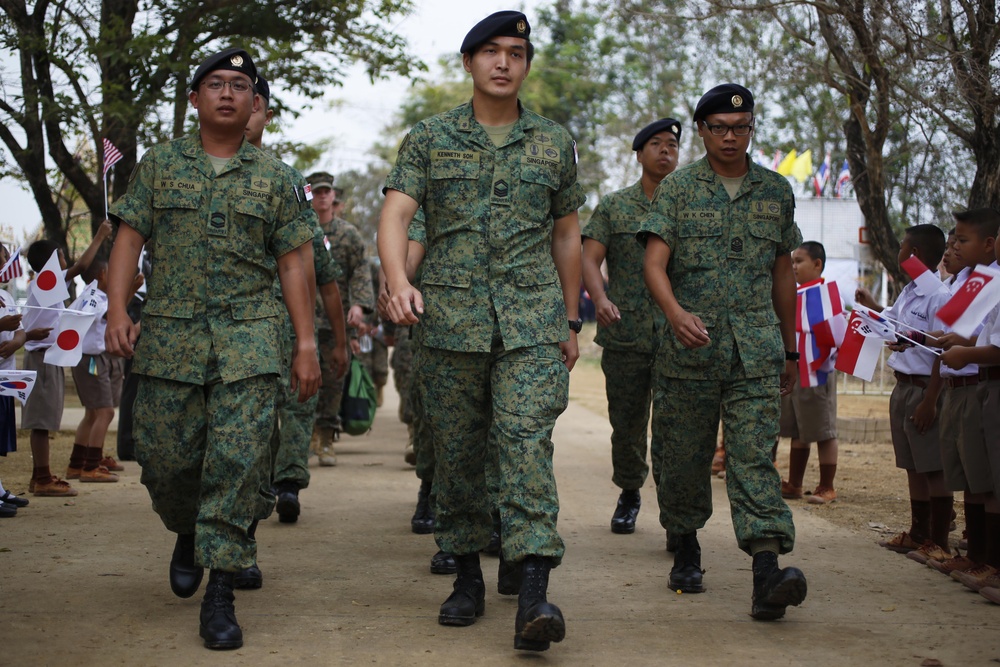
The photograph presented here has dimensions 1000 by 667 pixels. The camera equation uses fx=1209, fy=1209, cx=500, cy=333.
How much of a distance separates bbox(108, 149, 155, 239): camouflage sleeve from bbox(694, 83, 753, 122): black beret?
2.49m

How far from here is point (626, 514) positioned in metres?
7.32

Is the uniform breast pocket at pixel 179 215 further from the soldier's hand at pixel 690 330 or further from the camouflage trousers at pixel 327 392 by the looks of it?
the camouflage trousers at pixel 327 392

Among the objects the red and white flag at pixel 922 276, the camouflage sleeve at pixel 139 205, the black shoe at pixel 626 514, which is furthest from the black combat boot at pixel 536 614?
the red and white flag at pixel 922 276

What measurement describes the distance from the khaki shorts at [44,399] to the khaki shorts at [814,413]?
5.05 metres

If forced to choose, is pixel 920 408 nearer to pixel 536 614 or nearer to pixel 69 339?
pixel 536 614

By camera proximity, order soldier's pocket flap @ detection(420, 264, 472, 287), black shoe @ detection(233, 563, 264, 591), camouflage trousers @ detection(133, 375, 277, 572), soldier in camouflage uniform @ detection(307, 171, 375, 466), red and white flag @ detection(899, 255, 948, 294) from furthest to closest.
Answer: soldier in camouflage uniform @ detection(307, 171, 375, 466) → red and white flag @ detection(899, 255, 948, 294) → black shoe @ detection(233, 563, 264, 591) → soldier's pocket flap @ detection(420, 264, 472, 287) → camouflage trousers @ detection(133, 375, 277, 572)

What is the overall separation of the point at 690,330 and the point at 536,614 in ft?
5.19

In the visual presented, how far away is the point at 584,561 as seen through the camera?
20.7 ft

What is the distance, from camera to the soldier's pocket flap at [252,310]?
487 cm

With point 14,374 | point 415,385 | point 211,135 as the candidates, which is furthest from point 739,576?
point 14,374

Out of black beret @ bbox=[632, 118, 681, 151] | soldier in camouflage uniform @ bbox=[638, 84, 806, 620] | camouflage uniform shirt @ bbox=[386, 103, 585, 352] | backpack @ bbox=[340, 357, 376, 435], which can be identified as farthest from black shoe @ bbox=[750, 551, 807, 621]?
backpack @ bbox=[340, 357, 376, 435]

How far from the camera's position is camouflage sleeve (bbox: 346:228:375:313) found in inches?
388

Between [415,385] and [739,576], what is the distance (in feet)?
A: 6.63

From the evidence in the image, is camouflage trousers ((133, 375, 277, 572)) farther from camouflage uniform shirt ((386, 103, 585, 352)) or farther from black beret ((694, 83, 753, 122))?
black beret ((694, 83, 753, 122))
